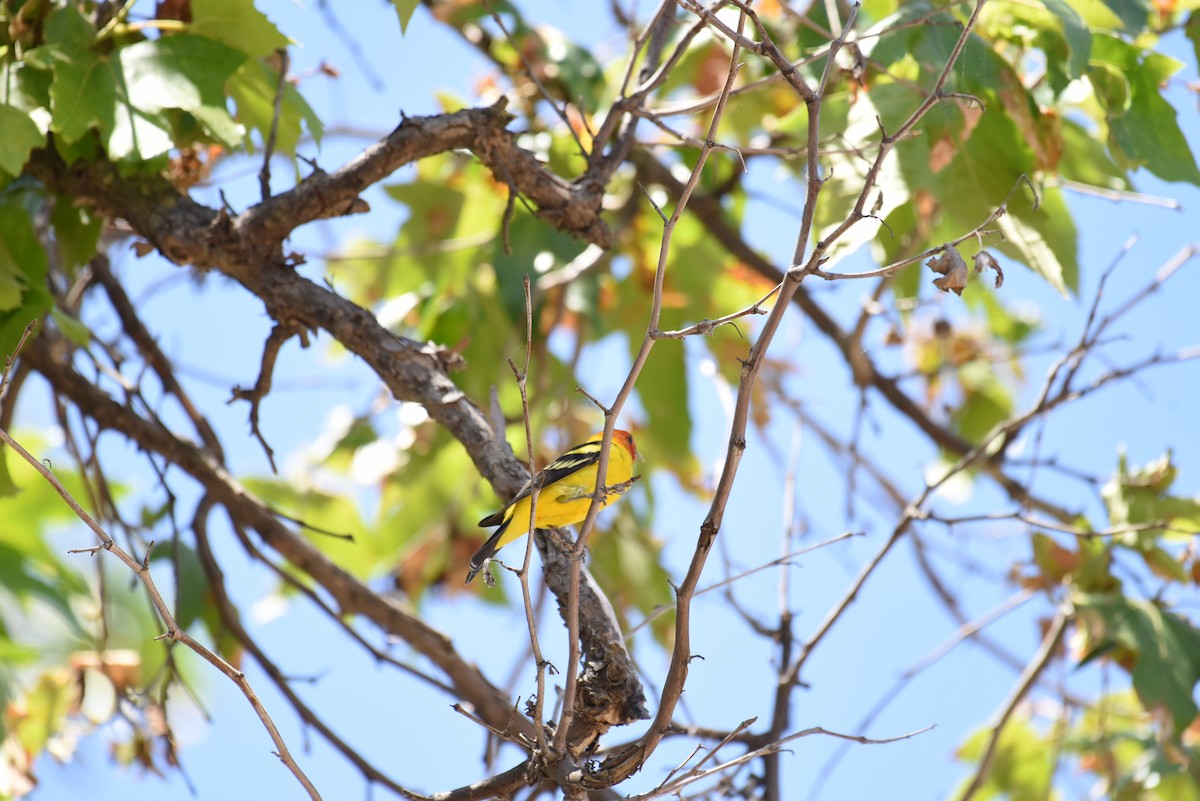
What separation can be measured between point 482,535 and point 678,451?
44.7 inches

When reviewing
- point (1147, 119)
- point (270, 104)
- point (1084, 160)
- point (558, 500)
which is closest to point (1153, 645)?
point (1084, 160)

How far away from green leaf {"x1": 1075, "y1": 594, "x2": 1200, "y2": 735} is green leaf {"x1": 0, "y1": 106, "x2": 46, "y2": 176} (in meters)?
3.98

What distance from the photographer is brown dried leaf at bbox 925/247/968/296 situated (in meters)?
2.00

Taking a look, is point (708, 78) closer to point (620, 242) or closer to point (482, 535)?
point (620, 242)

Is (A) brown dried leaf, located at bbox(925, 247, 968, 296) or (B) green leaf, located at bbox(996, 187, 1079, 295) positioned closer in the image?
(A) brown dried leaf, located at bbox(925, 247, 968, 296)

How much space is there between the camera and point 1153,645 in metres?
4.10

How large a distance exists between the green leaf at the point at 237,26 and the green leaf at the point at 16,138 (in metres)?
0.60

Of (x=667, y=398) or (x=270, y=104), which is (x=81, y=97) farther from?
(x=667, y=398)

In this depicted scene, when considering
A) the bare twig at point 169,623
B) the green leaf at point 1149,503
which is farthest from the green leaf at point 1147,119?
the bare twig at point 169,623

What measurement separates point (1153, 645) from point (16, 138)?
164 inches

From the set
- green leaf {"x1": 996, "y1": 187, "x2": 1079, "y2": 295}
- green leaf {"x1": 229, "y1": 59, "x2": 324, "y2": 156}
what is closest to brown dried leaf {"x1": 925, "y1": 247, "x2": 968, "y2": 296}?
green leaf {"x1": 996, "y1": 187, "x2": 1079, "y2": 295}

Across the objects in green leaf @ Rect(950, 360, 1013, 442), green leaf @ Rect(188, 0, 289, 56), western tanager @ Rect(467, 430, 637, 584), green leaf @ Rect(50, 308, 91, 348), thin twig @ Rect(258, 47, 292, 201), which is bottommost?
western tanager @ Rect(467, 430, 637, 584)

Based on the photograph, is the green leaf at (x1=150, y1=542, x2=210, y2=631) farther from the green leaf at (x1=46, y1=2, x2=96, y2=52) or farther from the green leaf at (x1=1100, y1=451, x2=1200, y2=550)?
the green leaf at (x1=1100, y1=451, x2=1200, y2=550)

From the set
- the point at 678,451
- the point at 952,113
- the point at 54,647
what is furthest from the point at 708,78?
the point at 54,647
